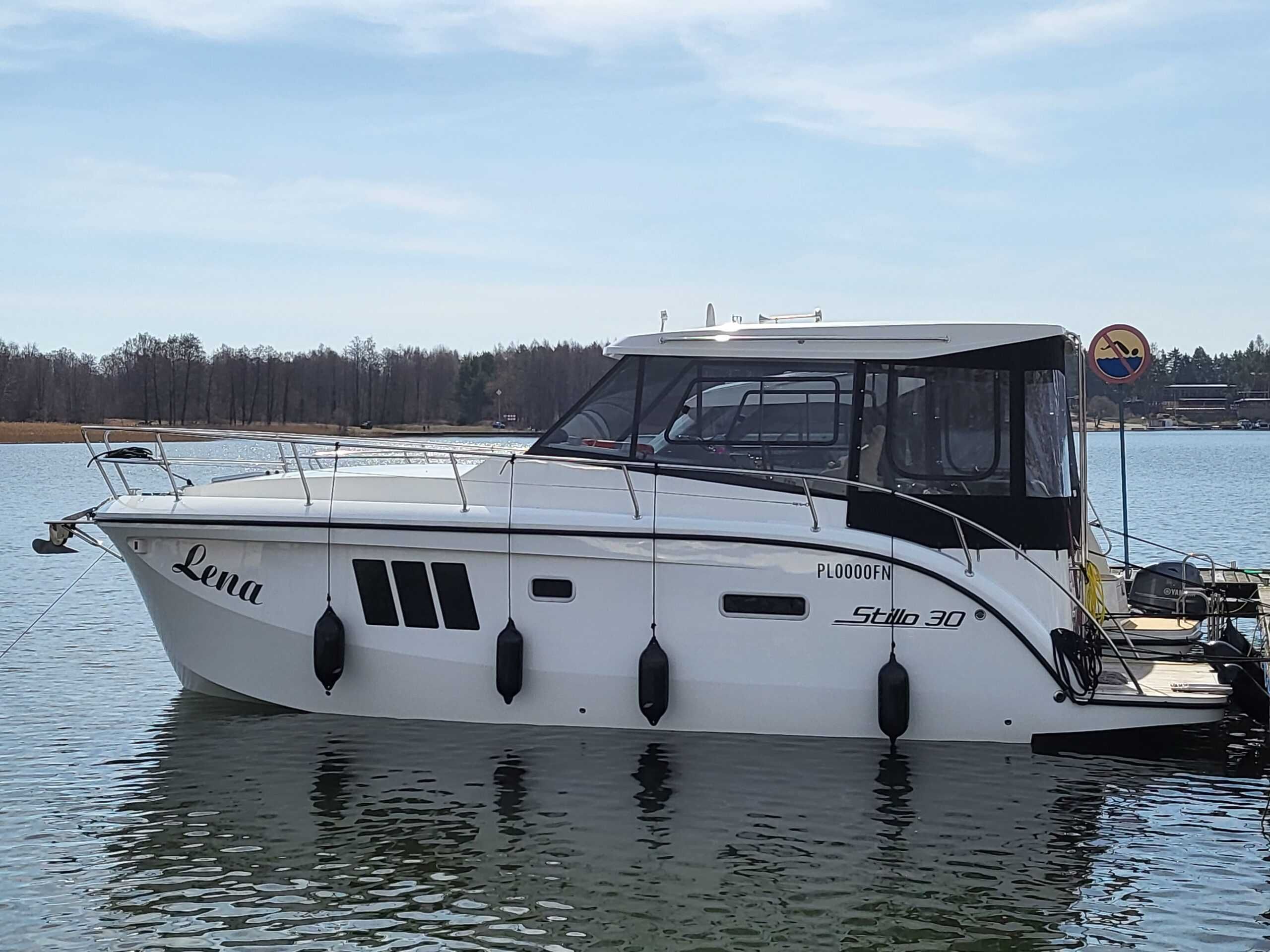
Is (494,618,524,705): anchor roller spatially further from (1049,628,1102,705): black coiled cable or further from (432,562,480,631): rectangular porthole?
(1049,628,1102,705): black coiled cable

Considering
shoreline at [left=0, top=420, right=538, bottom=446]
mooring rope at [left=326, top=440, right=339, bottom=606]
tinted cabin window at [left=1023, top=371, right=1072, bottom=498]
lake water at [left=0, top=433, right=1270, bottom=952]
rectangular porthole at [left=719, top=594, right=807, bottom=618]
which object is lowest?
lake water at [left=0, top=433, right=1270, bottom=952]

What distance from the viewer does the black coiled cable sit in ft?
28.0

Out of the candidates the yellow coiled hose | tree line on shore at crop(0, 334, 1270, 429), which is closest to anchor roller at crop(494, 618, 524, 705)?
the yellow coiled hose

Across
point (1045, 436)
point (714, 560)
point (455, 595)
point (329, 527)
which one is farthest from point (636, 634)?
point (1045, 436)

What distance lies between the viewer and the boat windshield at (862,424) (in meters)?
8.84

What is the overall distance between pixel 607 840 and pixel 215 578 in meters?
3.70

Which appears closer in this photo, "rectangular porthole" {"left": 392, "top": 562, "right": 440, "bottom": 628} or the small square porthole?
the small square porthole

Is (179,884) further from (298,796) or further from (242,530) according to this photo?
(242,530)

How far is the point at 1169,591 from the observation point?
392 inches

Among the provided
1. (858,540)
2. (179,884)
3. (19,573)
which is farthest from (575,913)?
(19,573)

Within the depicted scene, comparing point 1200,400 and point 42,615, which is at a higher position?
point 1200,400

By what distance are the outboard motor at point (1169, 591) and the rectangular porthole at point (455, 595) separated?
522cm

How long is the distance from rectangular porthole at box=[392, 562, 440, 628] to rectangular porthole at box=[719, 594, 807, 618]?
2.06m

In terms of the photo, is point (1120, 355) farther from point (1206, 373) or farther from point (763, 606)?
point (1206, 373)
